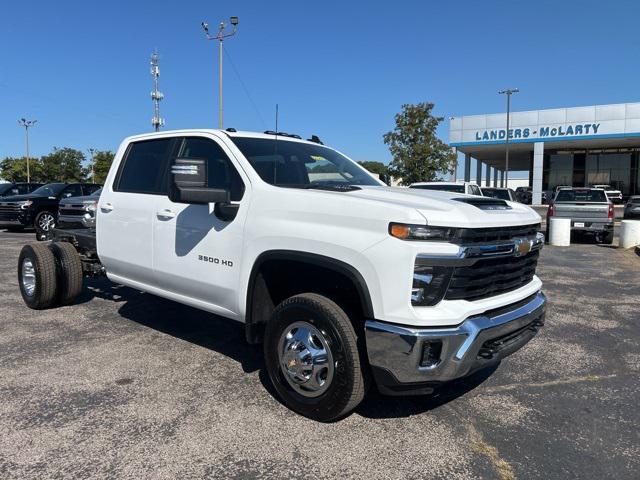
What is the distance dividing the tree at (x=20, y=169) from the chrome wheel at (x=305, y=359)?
7959cm

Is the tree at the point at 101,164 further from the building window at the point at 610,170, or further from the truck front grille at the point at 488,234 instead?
the truck front grille at the point at 488,234

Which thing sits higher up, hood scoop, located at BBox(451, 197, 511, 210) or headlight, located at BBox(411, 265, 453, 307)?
hood scoop, located at BBox(451, 197, 511, 210)

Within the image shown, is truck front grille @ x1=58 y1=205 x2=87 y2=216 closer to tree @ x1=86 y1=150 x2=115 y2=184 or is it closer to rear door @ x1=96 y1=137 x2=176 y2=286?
rear door @ x1=96 y1=137 x2=176 y2=286

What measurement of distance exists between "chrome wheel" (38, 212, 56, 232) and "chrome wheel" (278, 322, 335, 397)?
14.3 m

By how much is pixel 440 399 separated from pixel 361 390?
938mm

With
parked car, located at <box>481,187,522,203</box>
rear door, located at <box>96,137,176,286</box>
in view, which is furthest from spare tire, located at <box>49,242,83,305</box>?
parked car, located at <box>481,187,522,203</box>

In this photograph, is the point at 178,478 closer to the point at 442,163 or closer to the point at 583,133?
the point at 442,163

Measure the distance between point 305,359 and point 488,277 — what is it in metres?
1.26

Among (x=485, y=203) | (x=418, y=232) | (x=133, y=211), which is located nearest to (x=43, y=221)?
(x=133, y=211)

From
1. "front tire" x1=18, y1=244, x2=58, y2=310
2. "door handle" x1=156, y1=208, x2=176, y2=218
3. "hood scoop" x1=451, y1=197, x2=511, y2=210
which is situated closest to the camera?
"hood scoop" x1=451, y1=197, x2=511, y2=210

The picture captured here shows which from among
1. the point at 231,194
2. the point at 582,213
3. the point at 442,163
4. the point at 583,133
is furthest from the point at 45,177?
the point at 231,194

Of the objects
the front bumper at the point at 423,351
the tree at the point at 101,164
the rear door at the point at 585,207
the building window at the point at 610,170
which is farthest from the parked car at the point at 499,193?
the tree at the point at 101,164

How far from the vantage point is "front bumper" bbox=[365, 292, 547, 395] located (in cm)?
287

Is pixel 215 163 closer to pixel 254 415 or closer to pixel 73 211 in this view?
pixel 254 415
